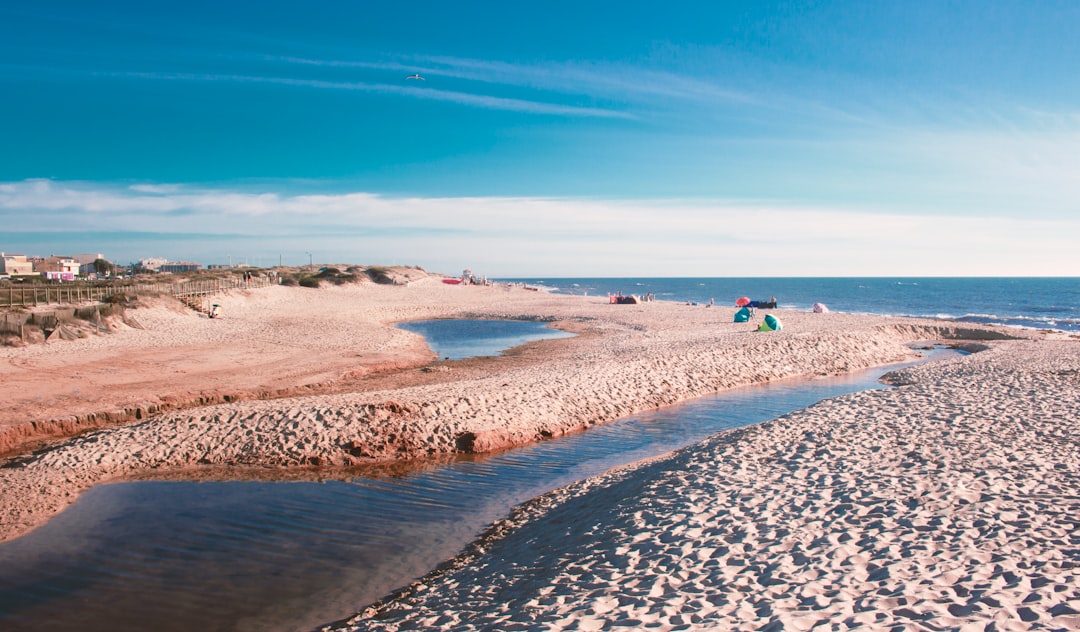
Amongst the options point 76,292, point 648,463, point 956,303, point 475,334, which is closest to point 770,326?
A: point 475,334

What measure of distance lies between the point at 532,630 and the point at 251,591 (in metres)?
3.90

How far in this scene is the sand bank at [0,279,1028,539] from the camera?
1286 centimetres

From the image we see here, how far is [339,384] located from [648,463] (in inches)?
414

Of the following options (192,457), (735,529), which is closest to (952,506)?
(735,529)

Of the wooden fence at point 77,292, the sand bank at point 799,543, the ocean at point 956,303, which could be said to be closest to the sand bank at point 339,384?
the sand bank at point 799,543

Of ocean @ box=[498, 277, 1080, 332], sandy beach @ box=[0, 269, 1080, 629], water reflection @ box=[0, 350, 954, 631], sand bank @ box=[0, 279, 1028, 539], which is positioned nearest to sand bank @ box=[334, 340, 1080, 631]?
sandy beach @ box=[0, 269, 1080, 629]

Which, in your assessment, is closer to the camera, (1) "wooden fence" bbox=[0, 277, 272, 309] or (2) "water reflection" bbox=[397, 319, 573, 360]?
(2) "water reflection" bbox=[397, 319, 573, 360]

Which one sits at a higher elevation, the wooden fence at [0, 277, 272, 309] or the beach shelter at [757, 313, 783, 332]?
the wooden fence at [0, 277, 272, 309]

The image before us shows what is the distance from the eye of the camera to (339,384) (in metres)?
19.3

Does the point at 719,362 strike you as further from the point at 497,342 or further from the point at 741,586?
the point at 741,586

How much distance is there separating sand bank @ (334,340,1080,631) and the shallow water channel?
819mm

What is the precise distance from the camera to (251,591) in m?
7.81

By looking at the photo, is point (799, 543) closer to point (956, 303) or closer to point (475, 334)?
point (475, 334)

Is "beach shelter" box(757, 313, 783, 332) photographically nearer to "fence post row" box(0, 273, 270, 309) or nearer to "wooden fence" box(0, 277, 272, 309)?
"wooden fence" box(0, 277, 272, 309)
